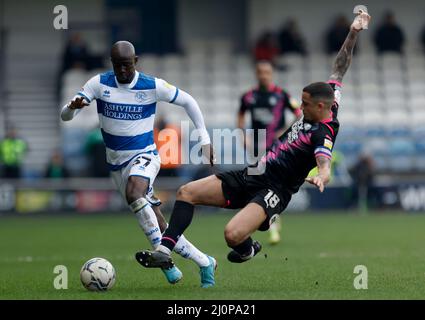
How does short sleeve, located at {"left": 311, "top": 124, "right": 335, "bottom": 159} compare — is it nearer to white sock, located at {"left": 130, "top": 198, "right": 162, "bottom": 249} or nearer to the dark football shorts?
the dark football shorts

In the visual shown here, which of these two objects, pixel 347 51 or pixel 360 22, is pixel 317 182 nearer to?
pixel 347 51

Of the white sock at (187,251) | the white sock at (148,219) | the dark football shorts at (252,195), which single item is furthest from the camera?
the white sock at (148,219)

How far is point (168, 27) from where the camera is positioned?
3262 centimetres

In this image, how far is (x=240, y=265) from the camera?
1292cm

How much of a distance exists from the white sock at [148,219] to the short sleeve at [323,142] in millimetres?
1768

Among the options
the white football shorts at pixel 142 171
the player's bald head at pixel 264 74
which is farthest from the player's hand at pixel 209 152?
the player's bald head at pixel 264 74

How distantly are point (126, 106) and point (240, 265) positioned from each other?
3.09 metres

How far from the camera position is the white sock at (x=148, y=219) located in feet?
33.7

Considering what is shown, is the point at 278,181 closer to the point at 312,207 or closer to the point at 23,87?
the point at 312,207

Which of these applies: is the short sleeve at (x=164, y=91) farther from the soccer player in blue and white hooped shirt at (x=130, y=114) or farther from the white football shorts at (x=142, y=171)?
the white football shorts at (x=142, y=171)

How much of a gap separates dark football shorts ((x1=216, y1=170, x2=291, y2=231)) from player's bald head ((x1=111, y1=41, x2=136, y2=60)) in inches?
59.4

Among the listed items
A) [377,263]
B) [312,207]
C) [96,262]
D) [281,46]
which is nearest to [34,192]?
[312,207]

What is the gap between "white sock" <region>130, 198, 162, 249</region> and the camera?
1027 centimetres

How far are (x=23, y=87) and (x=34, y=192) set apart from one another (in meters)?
6.69
